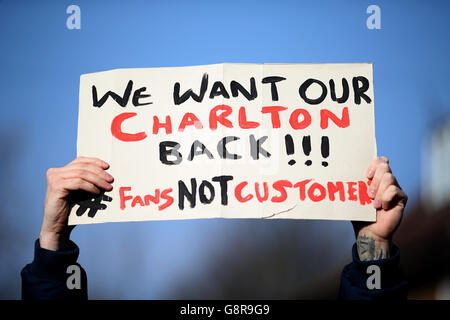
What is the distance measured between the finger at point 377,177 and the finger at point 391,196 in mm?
36

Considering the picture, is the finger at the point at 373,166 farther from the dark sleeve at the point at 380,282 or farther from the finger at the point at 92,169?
the finger at the point at 92,169

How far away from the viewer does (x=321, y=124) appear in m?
1.45

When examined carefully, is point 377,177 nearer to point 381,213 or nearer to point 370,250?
point 381,213

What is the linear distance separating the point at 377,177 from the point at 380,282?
397 mm

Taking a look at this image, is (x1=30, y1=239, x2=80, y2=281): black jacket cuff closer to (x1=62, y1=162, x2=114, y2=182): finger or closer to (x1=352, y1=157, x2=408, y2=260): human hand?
(x1=62, y1=162, x2=114, y2=182): finger

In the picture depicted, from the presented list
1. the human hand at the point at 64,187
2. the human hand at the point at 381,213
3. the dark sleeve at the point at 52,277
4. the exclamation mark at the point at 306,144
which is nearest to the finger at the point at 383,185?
the human hand at the point at 381,213

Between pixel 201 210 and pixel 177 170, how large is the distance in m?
0.18

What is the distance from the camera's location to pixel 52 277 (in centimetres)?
145

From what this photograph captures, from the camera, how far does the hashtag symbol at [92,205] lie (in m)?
1.44

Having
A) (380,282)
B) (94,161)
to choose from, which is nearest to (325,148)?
(380,282)

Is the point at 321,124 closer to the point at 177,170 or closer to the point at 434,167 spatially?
the point at 177,170

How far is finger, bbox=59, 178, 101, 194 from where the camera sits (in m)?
1.42

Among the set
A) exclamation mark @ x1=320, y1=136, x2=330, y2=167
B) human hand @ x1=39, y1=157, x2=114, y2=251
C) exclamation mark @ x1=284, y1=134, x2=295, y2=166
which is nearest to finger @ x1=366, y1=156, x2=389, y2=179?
exclamation mark @ x1=320, y1=136, x2=330, y2=167
